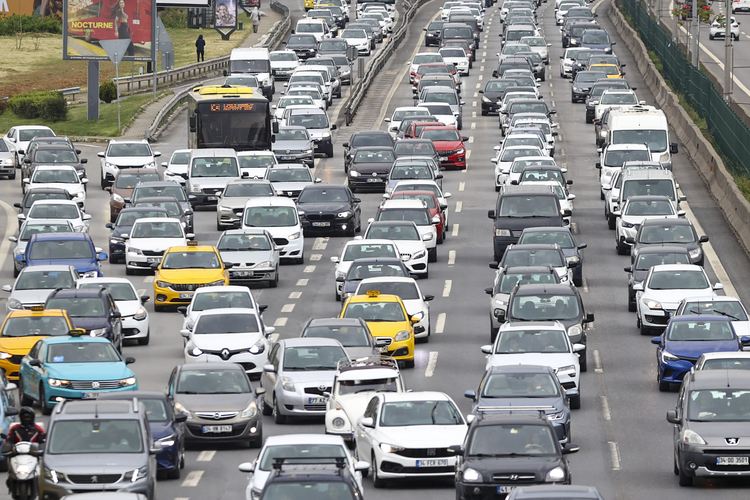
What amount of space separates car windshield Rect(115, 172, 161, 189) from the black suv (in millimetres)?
28891

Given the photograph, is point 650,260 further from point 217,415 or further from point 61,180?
point 61,180

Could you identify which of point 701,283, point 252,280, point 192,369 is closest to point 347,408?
point 192,369

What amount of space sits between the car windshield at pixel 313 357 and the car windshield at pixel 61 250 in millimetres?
11887

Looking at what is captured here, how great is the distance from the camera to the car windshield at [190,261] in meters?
37.0

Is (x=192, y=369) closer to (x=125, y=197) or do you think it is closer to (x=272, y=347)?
(x=272, y=347)

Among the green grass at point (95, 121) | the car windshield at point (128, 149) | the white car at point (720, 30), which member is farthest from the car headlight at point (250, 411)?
the white car at point (720, 30)

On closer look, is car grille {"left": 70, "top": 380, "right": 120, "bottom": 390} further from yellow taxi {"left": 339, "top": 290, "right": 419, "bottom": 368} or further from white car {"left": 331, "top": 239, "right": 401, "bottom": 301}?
white car {"left": 331, "top": 239, "right": 401, "bottom": 301}

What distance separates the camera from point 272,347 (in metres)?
30.0

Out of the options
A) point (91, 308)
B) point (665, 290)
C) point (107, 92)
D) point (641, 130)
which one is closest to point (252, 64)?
point (107, 92)

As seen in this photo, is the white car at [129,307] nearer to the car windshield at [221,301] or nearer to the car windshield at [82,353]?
the car windshield at [221,301]

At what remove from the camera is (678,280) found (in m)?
33.7

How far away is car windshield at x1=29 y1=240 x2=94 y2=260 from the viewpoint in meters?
38.4

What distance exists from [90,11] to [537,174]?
33304mm

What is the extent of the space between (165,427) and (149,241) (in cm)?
1798
